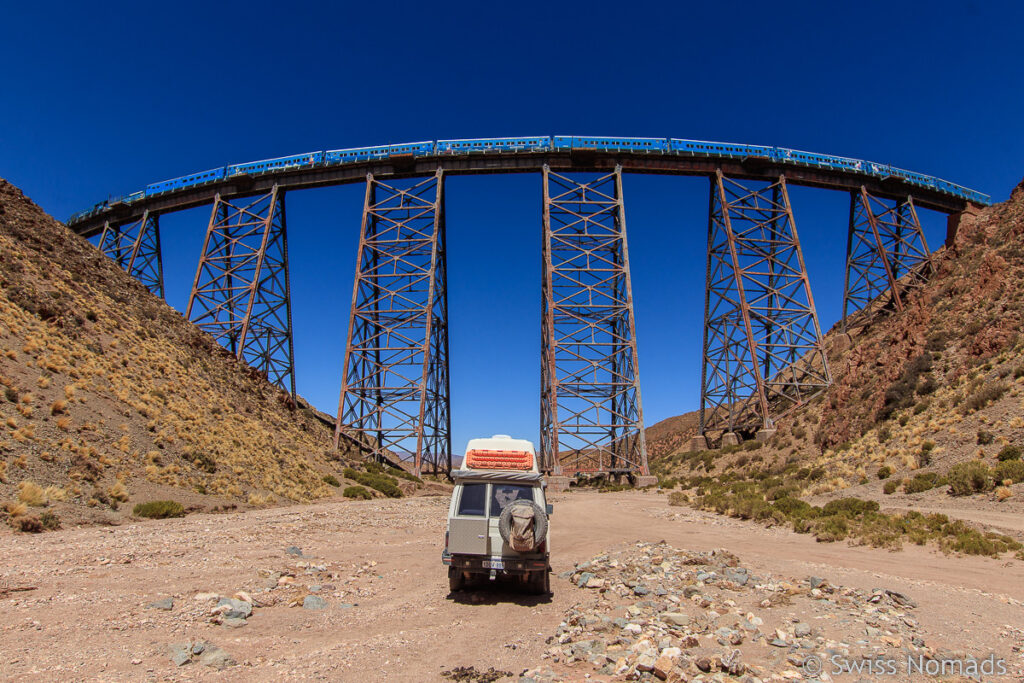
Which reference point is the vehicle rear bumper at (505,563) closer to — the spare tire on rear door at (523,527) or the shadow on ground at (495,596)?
the spare tire on rear door at (523,527)

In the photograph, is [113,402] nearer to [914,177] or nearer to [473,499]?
[473,499]

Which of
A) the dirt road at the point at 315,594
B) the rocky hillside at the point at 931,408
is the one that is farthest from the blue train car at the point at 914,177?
the dirt road at the point at 315,594

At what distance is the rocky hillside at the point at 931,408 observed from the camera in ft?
43.6

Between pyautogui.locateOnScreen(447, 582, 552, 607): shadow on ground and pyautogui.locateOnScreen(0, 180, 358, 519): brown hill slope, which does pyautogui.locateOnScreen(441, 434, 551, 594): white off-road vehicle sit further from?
pyautogui.locateOnScreen(0, 180, 358, 519): brown hill slope

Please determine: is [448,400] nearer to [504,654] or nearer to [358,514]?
[358,514]

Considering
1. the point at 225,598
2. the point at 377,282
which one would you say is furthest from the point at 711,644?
the point at 377,282

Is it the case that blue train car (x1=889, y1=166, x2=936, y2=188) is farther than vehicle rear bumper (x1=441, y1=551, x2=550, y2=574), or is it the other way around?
blue train car (x1=889, y1=166, x2=936, y2=188)

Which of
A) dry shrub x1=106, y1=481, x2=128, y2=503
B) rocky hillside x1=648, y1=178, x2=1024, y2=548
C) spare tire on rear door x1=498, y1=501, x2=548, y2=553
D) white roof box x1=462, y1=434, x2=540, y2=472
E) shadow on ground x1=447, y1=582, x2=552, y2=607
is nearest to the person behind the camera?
spare tire on rear door x1=498, y1=501, x2=548, y2=553

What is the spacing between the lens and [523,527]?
251 inches

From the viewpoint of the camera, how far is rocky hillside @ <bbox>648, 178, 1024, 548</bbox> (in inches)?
523

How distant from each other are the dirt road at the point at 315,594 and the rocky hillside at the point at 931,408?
18.4ft

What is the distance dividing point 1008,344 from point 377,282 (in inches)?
1028

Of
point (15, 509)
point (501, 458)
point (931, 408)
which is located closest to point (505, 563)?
point (501, 458)

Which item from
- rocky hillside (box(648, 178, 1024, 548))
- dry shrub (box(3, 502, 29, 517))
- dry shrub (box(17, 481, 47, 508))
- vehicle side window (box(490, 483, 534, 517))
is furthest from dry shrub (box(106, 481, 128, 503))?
rocky hillside (box(648, 178, 1024, 548))
